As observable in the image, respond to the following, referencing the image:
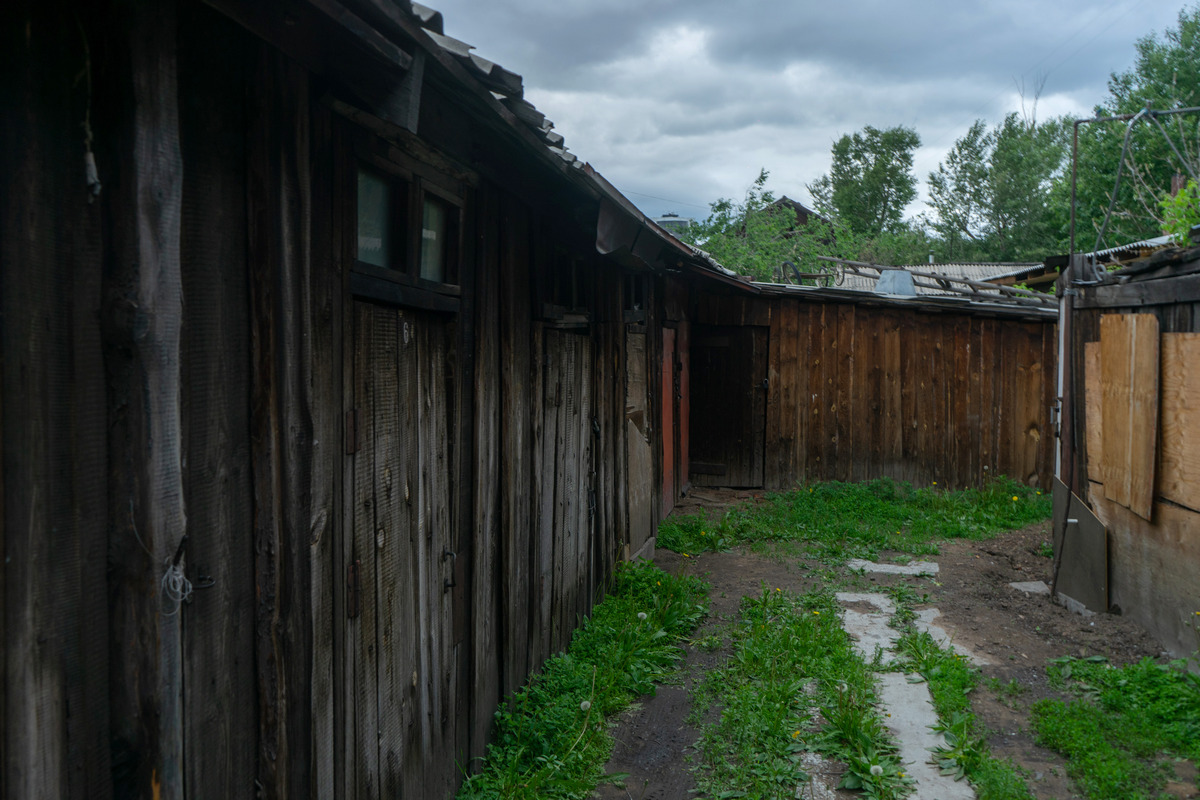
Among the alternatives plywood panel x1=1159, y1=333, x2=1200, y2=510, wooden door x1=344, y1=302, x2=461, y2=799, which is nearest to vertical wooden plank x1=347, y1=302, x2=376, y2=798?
wooden door x1=344, y1=302, x2=461, y2=799

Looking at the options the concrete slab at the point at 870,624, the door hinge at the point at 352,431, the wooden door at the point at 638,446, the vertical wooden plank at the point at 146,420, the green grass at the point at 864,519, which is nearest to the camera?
the vertical wooden plank at the point at 146,420

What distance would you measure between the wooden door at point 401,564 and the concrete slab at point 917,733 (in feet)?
6.98

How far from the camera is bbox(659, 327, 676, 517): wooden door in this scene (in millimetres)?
9195

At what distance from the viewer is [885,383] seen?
10648 millimetres

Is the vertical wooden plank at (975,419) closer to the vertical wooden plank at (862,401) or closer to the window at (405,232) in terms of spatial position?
the vertical wooden plank at (862,401)

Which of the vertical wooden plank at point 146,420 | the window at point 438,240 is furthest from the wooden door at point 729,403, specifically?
the vertical wooden plank at point 146,420

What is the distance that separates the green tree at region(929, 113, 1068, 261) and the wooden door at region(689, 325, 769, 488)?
2769 cm

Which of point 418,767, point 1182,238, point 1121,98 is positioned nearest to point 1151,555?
point 1182,238

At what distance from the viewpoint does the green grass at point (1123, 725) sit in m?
3.42

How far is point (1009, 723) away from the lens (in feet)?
13.5

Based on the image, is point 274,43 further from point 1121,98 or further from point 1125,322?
point 1121,98

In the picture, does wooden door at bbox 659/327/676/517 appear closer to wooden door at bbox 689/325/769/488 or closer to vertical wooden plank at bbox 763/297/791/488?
wooden door at bbox 689/325/769/488

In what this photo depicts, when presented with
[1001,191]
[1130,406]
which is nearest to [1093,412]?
[1130,406]

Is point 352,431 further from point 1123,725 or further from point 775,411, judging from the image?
point 775,411
